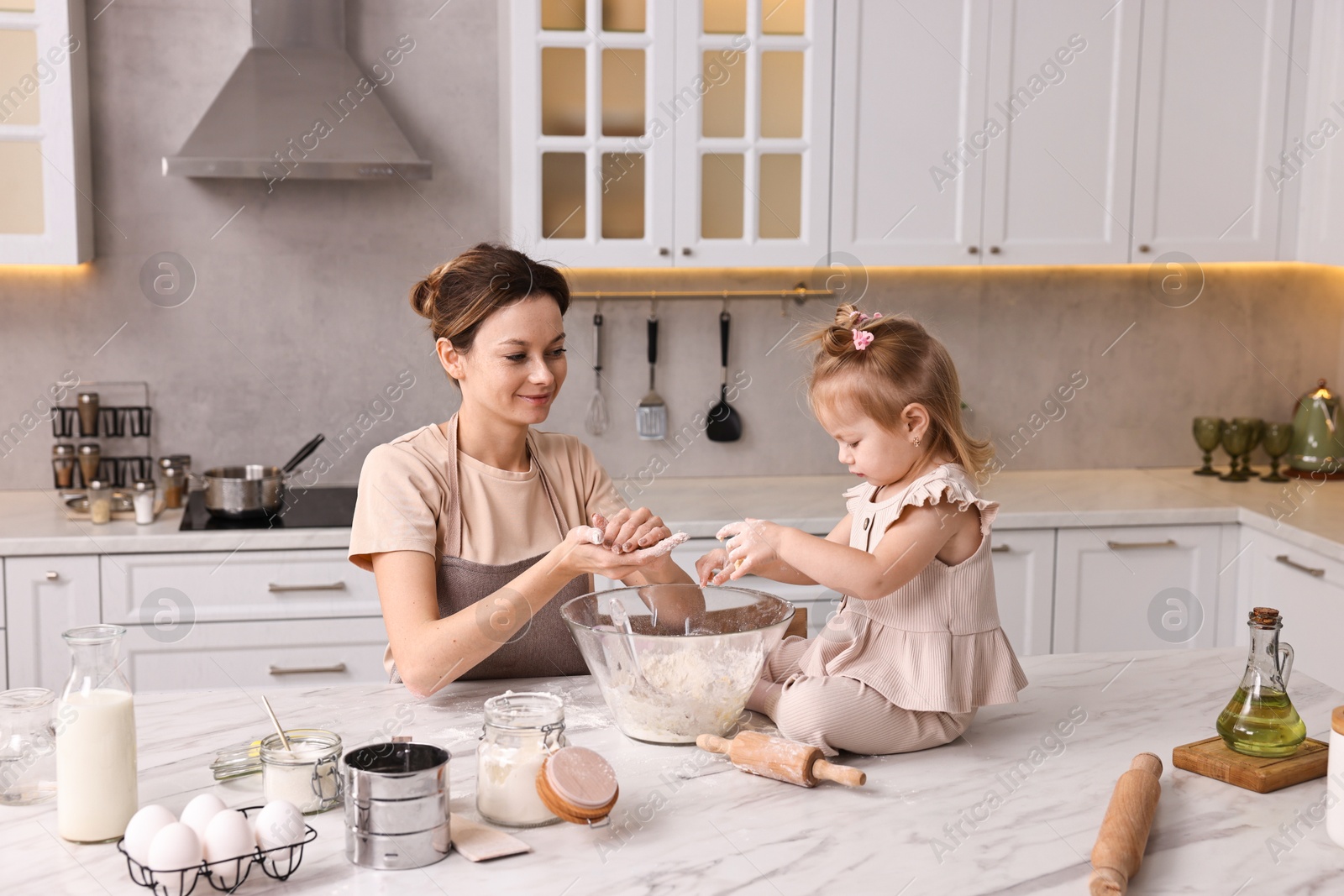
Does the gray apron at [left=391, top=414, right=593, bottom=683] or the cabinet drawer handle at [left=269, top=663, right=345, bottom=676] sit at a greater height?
the gray apron at [left=391, top=414, right=593, bottom=683]

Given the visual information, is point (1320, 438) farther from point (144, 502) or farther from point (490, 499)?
point (144, 502)

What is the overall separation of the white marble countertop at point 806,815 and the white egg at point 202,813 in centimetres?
7

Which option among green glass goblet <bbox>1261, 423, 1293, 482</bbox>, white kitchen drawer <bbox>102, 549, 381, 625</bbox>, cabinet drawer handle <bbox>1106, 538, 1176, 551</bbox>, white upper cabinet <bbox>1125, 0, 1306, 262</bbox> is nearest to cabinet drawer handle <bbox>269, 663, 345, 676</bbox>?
white kitchen drawer <bbox>102, 549, 381, 625</bbox>

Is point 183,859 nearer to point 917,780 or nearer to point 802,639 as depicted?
point 917,780

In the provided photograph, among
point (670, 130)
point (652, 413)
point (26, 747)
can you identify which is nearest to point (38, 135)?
point (670, 130)

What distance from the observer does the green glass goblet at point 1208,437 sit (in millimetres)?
3514

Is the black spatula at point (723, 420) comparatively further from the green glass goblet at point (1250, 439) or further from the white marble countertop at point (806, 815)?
the white marble countertop at point (806, 815)

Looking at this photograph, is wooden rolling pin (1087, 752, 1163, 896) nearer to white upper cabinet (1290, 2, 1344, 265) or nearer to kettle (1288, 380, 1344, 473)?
white upper cabinet (1290, 2, 1344, 265)

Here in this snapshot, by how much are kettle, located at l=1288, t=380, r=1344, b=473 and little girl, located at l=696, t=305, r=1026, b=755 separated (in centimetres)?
231

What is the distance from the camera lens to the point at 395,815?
1.13 m

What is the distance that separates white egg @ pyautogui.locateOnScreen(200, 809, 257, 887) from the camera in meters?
1.07

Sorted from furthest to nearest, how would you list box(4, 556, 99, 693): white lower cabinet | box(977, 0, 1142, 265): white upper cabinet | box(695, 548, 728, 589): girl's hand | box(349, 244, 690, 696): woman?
1. box(977, 0, 1142, 265): white upper cabinet
2. box(4, 556, 99, 693): white lower cabinet
3. box(349, 244, 690, 696): woman
4. box(695, 548, 728, 589): girl's hand

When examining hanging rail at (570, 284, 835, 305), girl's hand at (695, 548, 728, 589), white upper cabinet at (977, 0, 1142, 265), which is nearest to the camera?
girl's hand at (695, 548, 728, 589)

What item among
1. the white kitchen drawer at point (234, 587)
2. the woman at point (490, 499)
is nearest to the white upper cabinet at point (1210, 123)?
the woman at point (490, 499)
